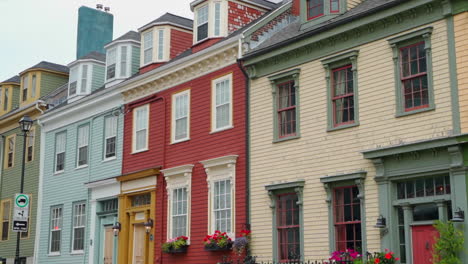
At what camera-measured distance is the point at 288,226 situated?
783 inches

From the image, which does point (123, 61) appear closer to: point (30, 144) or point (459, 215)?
point (30, 144)

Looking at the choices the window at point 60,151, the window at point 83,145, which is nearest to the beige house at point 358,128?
the window at point 83,145

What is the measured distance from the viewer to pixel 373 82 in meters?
18.0

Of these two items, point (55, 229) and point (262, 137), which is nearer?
point (262, 137)

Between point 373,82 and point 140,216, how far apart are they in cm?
1194

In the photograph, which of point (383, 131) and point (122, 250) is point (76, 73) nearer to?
point (122, 250)

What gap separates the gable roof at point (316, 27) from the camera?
18.0 m

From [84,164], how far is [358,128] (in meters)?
15.6

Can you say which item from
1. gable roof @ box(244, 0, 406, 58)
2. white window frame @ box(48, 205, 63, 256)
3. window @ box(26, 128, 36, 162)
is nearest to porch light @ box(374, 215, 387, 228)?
gable roof @ box(244, 0, 406, 58)

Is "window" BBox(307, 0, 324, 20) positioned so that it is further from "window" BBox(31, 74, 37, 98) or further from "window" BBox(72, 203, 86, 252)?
"window" BBox(31, 74, 37, 98)

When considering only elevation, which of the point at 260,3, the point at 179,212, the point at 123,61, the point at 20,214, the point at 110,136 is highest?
the point at 260,3

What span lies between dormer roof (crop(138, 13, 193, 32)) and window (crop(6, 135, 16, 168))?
38.7 feet

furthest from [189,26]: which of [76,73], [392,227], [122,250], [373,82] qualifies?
[392,227]

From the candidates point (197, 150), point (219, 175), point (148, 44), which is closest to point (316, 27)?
point (219, 175)
